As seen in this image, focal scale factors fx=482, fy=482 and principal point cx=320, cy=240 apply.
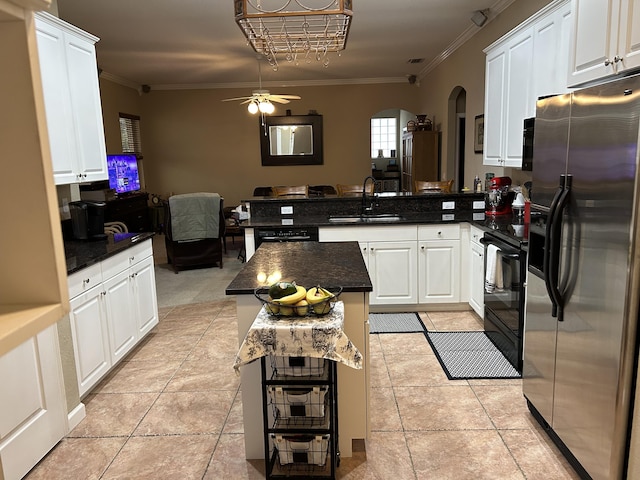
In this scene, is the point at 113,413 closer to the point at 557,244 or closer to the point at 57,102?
the point at 57,102

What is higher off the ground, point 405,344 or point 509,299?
point 509,299

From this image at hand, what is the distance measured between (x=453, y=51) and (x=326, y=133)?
3.30 metres

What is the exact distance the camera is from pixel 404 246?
13.9 feet

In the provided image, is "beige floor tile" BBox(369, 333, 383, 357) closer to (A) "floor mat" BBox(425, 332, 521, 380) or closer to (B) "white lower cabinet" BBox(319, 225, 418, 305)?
(A) "floor mat" BBox(425, 332, 521, 380)

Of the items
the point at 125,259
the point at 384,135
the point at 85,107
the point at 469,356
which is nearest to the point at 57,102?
the point at 85,107

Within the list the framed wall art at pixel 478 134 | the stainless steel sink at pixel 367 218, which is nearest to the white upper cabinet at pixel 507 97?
the stainless steel sink at pixel 367 218

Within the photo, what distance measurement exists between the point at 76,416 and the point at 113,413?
0.65ft

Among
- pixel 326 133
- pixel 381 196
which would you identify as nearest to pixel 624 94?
pixel 381 196

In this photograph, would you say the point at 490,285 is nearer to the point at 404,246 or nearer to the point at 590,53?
the point at 404,246

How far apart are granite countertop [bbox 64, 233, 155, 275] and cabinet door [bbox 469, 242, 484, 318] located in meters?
2.67

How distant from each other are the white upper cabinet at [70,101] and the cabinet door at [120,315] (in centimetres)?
73

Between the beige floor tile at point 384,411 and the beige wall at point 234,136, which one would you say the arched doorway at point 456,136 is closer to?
the beige wall at point 234,136

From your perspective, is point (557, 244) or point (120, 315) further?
point (120, 315)

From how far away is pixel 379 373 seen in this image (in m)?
3.24
